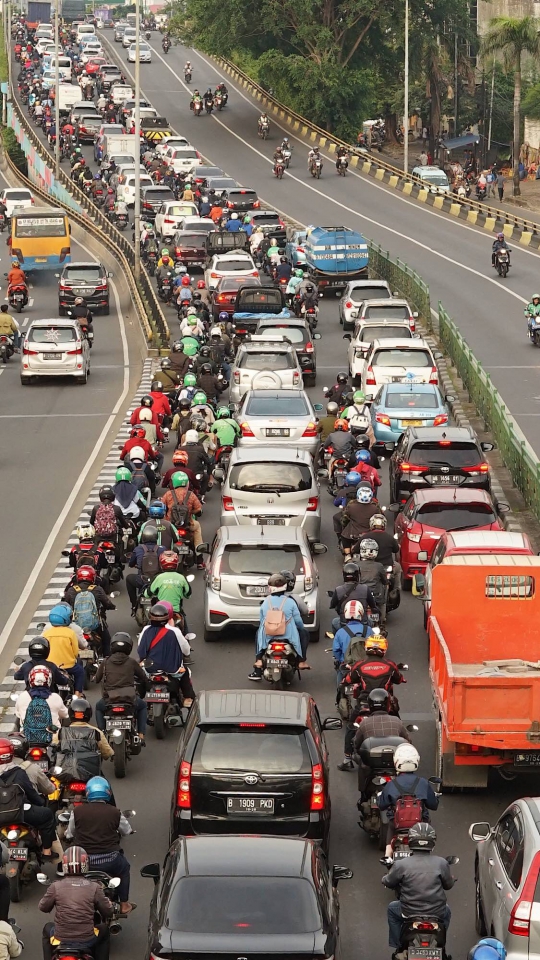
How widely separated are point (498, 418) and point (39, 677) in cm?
1710

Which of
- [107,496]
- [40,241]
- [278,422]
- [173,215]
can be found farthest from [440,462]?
[173,215]

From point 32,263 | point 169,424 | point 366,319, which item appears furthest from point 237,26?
point 169,424

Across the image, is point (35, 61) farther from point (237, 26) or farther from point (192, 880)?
point (192, 880)

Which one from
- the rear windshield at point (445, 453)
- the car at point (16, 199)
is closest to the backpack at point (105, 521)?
the rear windshield at point (445, 453)

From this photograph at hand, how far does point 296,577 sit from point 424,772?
408 centimetres

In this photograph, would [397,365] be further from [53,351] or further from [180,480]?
[180,480]

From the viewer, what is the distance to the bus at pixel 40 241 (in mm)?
55719

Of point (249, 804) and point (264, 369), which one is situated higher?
point (249, 804)

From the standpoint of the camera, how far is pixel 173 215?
60.3 m

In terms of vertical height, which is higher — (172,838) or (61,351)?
(172,838)

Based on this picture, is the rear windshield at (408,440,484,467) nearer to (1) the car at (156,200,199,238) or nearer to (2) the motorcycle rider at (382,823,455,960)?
(2) the motorcycle rider at (382,823,455,960)

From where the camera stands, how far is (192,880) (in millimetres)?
10391

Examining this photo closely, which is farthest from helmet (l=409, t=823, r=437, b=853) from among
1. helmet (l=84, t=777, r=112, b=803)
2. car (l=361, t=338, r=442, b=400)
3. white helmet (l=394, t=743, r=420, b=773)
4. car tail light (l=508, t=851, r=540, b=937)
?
car (l=361, t=338, r=442, b=400)

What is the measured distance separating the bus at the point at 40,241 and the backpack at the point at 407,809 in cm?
4417
